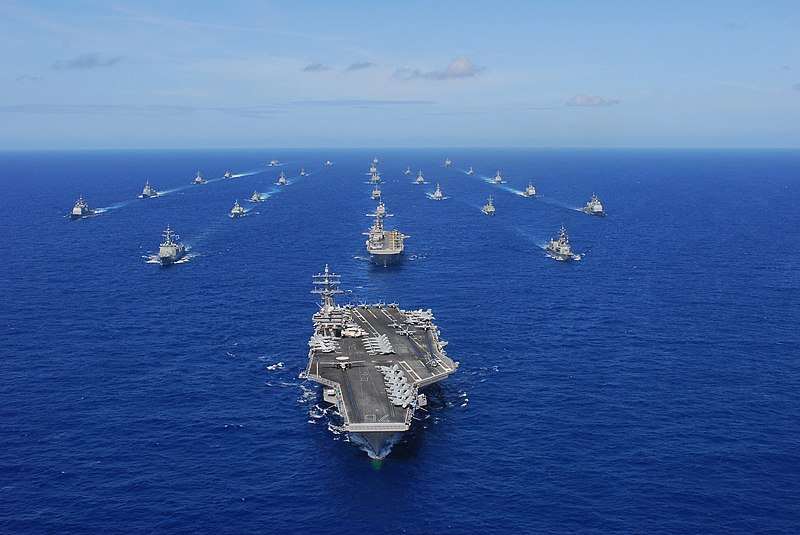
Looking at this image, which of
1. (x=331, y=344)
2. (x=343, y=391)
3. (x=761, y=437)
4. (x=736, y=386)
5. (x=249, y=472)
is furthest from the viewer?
(x=331, y=344)

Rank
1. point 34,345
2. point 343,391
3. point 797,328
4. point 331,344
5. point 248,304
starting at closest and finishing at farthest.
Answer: point 343,391, point 331,344, point 34,345, point 797,328, point 248,304

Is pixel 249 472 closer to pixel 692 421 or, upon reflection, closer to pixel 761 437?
pixel 692 421

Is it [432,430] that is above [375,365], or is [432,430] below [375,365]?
below

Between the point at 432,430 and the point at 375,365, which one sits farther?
the point at 375,365

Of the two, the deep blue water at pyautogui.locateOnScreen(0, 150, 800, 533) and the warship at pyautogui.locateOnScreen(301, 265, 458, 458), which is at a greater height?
the warship at pyautogui.locateOnScreen(301, 265, 458, 458)

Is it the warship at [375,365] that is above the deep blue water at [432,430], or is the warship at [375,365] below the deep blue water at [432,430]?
above

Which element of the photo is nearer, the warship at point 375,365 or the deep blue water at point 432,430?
the deep blue water at point 432,430

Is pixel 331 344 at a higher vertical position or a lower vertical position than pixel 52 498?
higher

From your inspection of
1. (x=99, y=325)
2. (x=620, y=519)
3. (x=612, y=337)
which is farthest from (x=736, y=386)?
(x=99, y=325)
